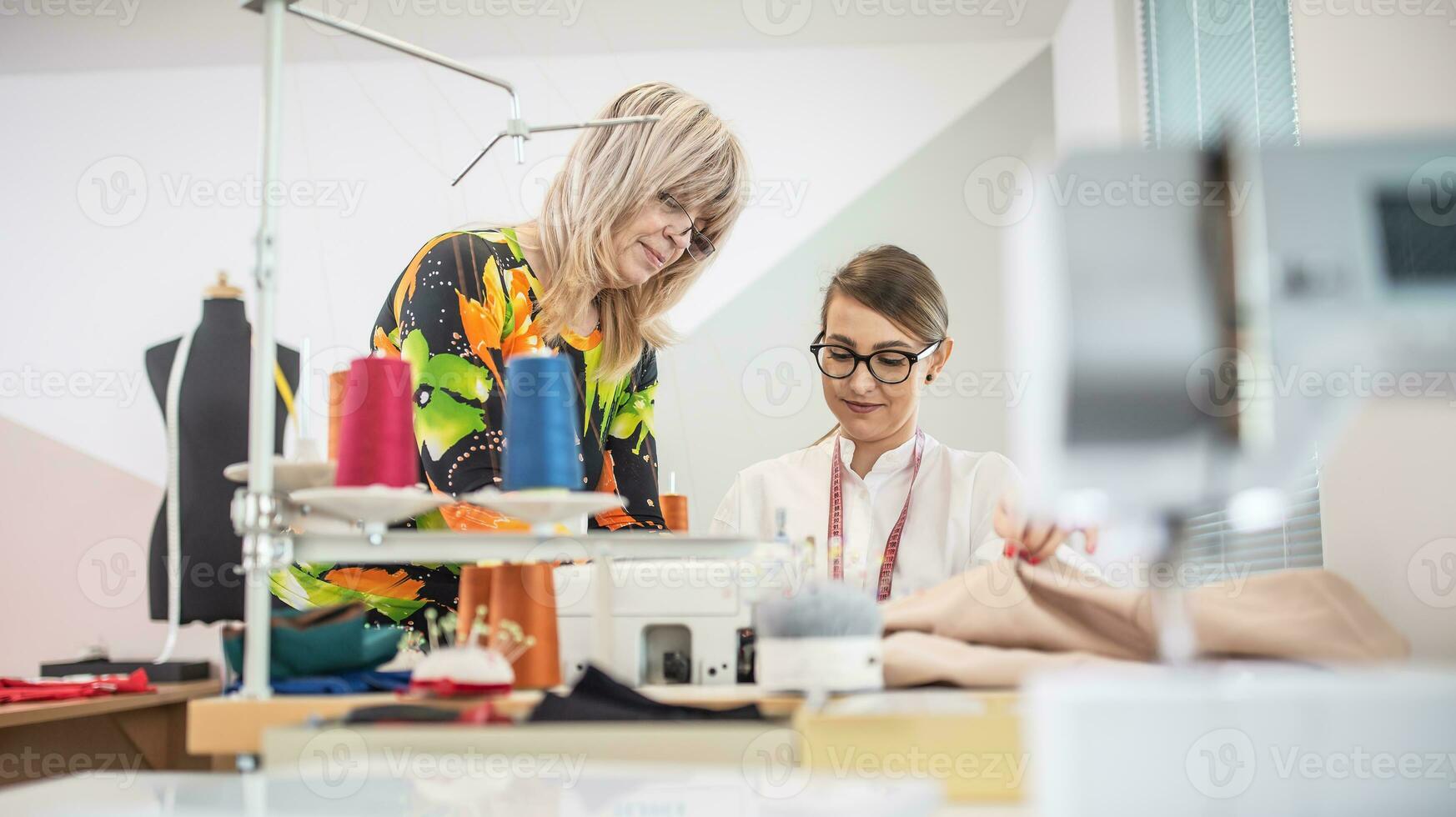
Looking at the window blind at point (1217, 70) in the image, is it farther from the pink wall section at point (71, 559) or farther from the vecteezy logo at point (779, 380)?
the pink wall section at point (71, 559)

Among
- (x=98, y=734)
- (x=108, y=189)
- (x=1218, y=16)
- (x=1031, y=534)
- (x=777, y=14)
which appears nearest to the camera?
(x=1031, y=534)

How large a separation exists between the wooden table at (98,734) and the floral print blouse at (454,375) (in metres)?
1.09

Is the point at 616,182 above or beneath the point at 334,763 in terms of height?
above

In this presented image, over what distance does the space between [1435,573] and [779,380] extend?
7.32 feet

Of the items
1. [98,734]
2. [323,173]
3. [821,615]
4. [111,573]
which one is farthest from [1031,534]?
[111,573]

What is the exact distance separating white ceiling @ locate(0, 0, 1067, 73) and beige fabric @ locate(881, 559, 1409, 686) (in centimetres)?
295

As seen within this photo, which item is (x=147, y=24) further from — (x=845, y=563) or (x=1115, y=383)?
(x=1115, y=383)

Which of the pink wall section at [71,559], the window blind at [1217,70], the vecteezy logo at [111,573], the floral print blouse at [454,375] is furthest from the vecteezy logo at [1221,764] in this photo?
the vecteezy logo at [111,573]

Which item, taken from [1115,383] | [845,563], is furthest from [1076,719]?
[845,563]

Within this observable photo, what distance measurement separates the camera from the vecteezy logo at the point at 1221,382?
95 cm

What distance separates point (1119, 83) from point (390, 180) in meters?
2.47

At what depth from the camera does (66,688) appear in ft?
10.0

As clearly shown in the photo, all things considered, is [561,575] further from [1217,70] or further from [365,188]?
[365,188]

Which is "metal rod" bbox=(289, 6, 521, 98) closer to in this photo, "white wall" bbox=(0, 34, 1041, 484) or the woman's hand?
the woman's hand
